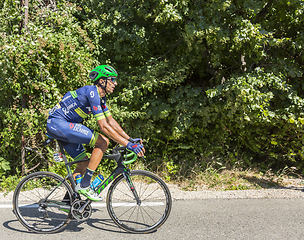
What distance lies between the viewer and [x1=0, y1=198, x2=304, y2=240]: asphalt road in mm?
3598

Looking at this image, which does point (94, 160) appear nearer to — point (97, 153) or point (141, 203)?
point (97, 153)

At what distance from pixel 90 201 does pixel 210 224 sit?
1.69 metres

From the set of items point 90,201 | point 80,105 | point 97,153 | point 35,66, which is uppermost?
point 35,66

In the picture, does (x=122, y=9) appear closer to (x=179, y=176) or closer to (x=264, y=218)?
(x=179, y=176)

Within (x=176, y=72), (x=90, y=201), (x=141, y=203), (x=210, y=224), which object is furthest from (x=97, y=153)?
(x=176, y=72)

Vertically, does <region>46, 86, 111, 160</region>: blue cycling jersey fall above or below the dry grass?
above

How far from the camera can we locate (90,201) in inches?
145

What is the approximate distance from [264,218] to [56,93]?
4.26 metres

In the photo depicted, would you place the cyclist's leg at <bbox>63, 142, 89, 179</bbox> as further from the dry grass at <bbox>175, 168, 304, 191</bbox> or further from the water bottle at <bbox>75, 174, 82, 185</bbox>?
the dry grass at <bbox>175, 168, 304, 191</bbox>

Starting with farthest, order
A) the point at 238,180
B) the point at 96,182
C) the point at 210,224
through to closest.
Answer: the point at 238,180
the point at 210,224
the point at 96,182

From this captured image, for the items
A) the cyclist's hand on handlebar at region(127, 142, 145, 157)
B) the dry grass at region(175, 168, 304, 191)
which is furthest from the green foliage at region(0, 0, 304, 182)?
the cyclist's hand on handlebar at region(127, 142, 145, 157)

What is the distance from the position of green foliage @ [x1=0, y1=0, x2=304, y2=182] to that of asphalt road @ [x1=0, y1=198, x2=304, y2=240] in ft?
6.06

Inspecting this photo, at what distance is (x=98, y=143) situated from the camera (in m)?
3.66

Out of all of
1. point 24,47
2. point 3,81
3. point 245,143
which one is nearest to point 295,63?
point 245,143
